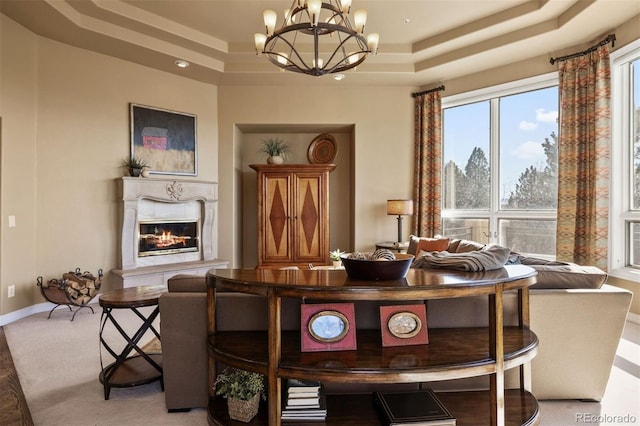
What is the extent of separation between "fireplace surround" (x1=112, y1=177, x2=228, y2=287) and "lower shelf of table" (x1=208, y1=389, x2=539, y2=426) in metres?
3.47

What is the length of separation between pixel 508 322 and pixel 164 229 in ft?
15.4

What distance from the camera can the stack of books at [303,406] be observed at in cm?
175

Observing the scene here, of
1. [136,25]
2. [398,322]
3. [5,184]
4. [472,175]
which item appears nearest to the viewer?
[398,322]

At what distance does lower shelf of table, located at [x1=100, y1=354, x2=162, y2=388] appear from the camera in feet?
7.70

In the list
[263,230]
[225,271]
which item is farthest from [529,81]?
[225,271]

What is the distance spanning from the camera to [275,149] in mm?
6137

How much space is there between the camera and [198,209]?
5773 mm

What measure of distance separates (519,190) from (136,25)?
534 centimetres

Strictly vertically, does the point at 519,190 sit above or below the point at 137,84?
below

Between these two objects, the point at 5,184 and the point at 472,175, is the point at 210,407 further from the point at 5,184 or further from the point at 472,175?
the point at 472,175

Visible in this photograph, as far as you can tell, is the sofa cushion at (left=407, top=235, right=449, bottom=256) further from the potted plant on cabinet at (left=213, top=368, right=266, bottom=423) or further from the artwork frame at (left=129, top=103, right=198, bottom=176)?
the artwork frame at (left=129, top=103, right=198, bottom=176)

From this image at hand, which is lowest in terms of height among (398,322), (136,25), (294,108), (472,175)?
(398,322)

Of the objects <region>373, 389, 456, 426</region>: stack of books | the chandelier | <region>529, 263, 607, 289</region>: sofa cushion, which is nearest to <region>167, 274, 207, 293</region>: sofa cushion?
<region>373, 389, 456, 426</region>: stack of books

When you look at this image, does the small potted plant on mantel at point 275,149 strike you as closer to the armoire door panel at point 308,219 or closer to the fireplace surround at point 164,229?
the armoire door panel at point 308,219
